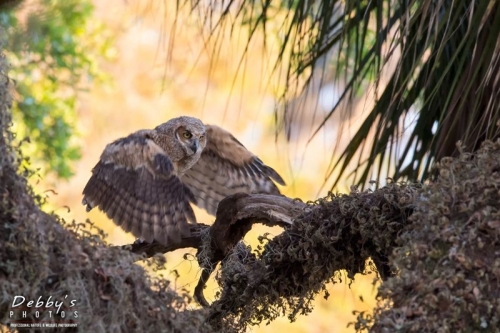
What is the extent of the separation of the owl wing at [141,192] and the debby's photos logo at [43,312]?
4.01 ft

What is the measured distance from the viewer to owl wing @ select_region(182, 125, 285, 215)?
11.7ft

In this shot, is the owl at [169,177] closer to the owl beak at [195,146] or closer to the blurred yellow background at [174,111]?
the owl beak at [195,146]

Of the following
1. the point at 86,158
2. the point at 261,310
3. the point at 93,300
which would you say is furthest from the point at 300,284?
the point at 86,158

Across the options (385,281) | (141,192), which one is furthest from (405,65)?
(385,281)

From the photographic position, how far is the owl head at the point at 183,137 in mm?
3615

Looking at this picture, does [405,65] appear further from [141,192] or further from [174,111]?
[174,111]

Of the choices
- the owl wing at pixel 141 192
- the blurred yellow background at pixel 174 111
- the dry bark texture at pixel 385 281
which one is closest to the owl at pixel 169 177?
the owl wing at pixel 141 192

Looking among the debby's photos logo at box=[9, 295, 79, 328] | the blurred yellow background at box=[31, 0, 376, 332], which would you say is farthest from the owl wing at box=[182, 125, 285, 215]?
the blurred yellow background at box=[31, 0, 376, 332]

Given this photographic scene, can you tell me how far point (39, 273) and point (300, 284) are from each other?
945 mm

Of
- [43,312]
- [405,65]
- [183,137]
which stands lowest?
[43,312]

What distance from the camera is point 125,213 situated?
2998mm

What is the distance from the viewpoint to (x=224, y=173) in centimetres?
372

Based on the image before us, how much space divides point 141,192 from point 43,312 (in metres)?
1.53

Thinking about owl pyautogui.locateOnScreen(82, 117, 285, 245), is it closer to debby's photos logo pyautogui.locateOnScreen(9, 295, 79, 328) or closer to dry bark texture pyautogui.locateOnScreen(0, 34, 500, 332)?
dry bark texture pyautogui.locateOnScreen(0, 34, 500, 332)
